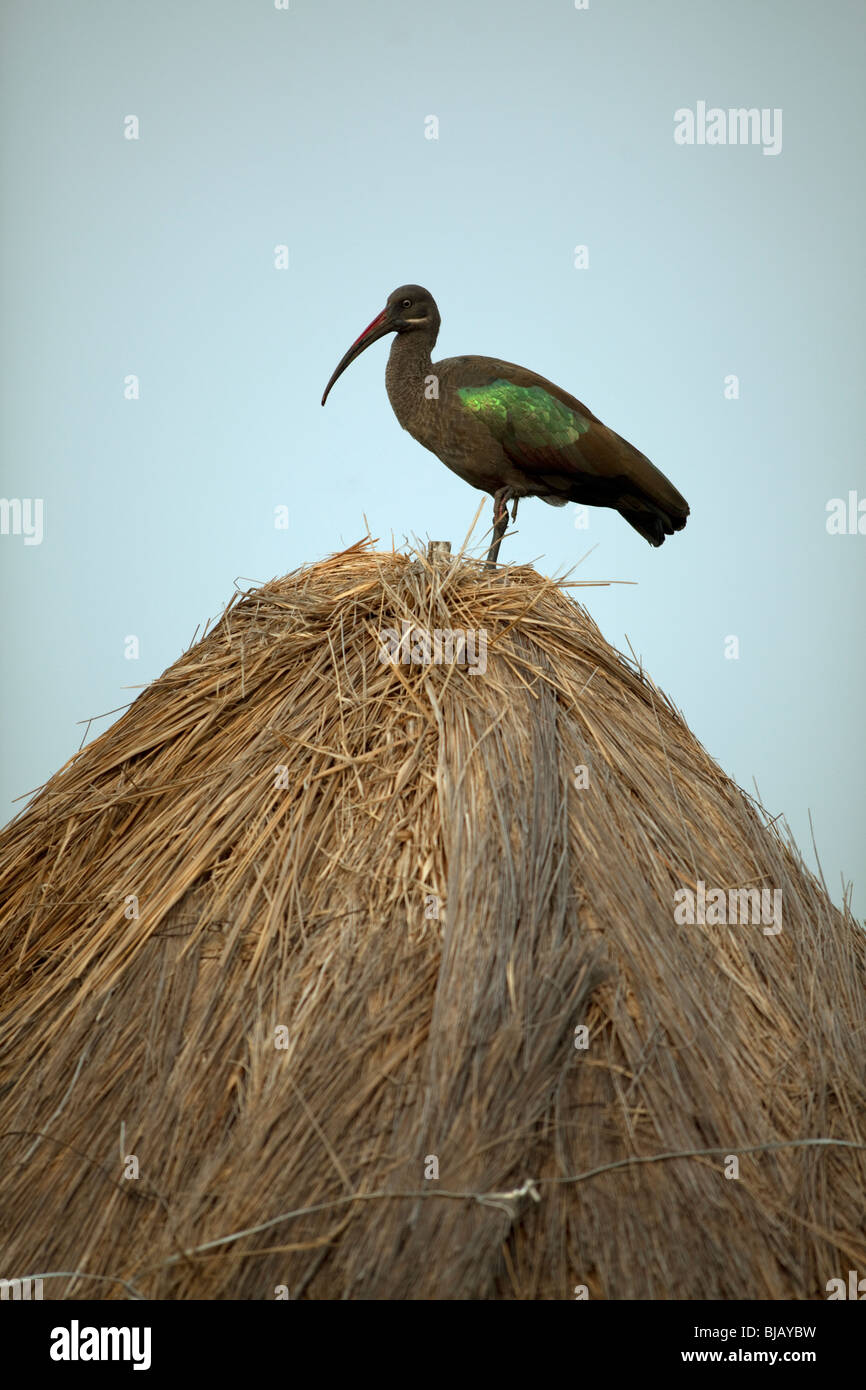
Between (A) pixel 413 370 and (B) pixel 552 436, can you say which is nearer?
(B) pixel 552 436

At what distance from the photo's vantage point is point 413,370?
12.3ft

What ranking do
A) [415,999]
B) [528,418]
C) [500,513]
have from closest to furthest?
[415,999] < [528,418] < [500,513]

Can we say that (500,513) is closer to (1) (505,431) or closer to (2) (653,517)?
(1) (505,431)

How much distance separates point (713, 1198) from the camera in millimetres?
1900

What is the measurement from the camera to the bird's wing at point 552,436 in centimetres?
355

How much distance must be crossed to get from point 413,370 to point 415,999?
2.38 m

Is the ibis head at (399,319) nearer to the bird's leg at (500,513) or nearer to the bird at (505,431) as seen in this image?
the bird at (505,431)

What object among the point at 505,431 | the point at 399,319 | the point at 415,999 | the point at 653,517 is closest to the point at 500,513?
the point at 505,431

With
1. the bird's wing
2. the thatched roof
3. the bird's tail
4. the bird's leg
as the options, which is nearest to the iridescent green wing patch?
the bird's wing

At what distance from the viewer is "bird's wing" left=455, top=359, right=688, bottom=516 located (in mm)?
3555

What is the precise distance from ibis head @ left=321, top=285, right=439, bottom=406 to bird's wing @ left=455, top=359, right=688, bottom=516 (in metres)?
0.24

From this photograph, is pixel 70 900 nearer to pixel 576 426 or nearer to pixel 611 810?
pixel 611 810

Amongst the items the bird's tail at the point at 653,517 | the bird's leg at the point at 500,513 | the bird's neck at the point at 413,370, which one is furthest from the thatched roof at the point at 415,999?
the bird's neck at the point at 413,370

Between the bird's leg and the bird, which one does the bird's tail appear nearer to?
the bird
